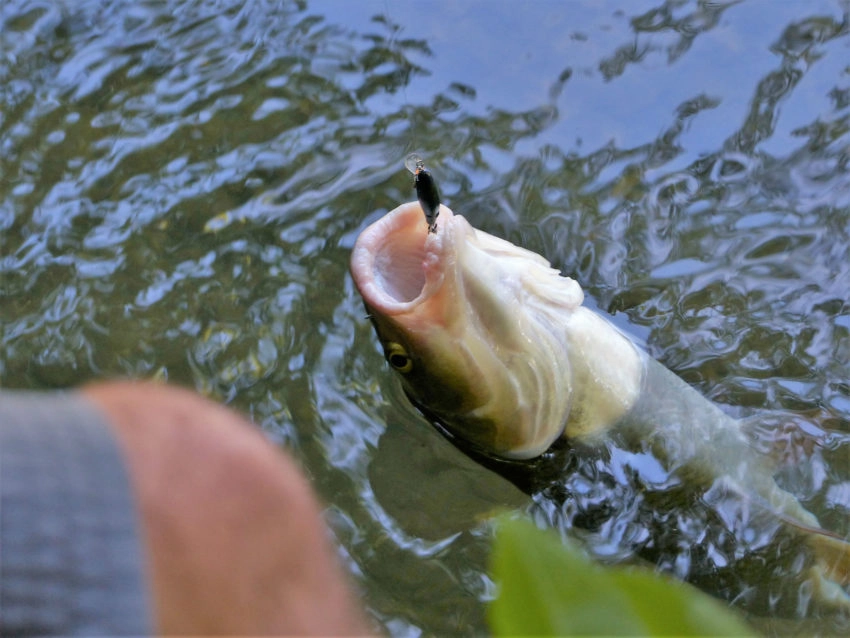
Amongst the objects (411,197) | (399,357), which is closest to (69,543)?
(399,357)

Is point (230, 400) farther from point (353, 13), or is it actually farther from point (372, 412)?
point (353, 13)

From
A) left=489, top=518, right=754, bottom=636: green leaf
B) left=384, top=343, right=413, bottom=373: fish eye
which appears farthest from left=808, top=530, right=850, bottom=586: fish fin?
left=489, top=518, right=754, bottom=636: green leaf

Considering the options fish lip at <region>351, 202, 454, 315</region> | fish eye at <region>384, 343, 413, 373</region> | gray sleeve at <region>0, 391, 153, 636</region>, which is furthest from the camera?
fish eye at <region>384, 343, 413, 373</region>

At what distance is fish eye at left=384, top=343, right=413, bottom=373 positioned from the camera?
284 centimetres

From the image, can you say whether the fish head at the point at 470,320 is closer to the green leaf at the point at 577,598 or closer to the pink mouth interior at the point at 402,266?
the pink mouth interior at the point at 402,266

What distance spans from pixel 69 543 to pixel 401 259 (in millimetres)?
2286

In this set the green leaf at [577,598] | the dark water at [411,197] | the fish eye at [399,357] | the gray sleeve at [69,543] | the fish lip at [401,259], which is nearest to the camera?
the green leaf at [577,598]

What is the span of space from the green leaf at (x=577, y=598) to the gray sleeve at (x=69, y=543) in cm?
29

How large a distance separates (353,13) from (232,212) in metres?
1.32

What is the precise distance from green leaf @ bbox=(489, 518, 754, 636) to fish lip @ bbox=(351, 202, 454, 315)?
2.17 meters

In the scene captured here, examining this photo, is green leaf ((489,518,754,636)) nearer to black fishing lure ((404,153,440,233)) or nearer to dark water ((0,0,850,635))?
black fishing lure ((404,153,440,233))

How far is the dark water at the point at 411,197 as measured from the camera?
316 centimetres

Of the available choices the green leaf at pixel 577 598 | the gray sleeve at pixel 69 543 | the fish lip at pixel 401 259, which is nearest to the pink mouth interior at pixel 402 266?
the fish lip at pixel 401 259

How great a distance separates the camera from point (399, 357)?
287cm
